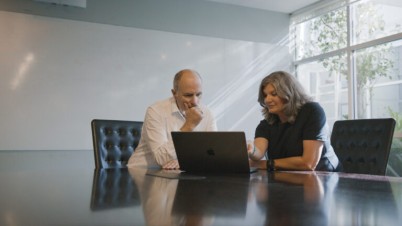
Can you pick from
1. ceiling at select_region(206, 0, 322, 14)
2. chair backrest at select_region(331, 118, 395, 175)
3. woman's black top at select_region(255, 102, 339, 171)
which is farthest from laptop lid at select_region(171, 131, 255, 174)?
ceiling at select_region(206, 0, 322, 14)

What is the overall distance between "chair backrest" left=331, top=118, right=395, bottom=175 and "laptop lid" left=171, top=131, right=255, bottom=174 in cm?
78

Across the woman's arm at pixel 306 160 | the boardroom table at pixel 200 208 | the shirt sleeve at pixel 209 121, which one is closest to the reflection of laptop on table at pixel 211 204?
the boardroom table at pixel 200 208

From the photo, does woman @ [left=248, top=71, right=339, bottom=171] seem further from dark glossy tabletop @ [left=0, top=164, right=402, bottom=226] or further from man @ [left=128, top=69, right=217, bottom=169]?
dark glossy tabletop @ [left=0, top=164, right=402, bottom=226]

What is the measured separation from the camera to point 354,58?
480 cm

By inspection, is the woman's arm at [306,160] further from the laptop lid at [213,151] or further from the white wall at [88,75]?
the white wall at [88,75]

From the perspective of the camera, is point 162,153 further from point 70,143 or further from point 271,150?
point 70,143

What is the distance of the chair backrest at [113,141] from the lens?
6.72ft

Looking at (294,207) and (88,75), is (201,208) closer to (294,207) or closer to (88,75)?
(294,207)

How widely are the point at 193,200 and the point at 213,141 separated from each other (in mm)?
792

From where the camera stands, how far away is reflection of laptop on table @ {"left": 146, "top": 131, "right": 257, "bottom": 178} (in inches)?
56.8

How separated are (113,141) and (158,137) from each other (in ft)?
0.82

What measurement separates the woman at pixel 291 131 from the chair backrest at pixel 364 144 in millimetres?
88

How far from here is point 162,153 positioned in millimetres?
1991

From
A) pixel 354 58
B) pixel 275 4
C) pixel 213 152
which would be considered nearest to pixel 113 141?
pixel 213 152
